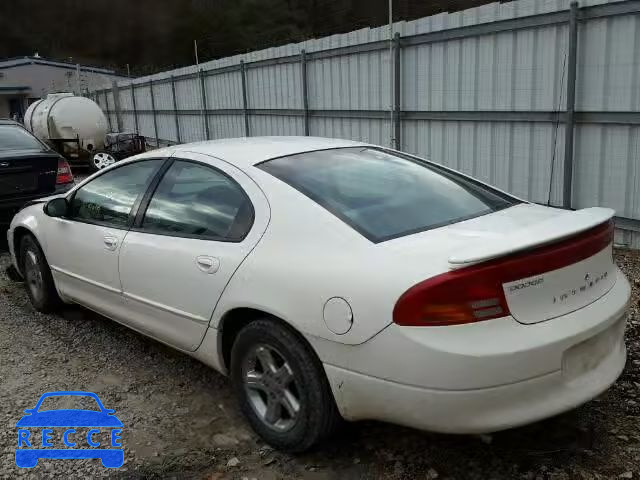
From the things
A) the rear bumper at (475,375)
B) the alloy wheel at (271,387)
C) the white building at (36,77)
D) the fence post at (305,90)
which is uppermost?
the white building at (36,77)

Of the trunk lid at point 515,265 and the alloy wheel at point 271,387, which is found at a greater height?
the trunk lid at point 515,265

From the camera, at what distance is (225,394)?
3596 mm

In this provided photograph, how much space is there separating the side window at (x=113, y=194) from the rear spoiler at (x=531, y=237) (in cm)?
213

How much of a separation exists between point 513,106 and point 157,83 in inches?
599

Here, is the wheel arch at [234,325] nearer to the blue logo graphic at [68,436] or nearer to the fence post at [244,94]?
the blue logo graphic at [68,436]

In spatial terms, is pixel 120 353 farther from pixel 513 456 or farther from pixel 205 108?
pixel 205 108

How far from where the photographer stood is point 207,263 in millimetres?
3104

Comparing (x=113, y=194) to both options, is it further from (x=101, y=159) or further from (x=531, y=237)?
(x=101, y=159)

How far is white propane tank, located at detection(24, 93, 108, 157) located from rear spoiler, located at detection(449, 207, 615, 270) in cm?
1672

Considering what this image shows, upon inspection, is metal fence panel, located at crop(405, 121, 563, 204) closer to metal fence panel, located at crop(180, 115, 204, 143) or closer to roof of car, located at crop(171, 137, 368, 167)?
roof of car, located at crop(171, 137, 368, 167)

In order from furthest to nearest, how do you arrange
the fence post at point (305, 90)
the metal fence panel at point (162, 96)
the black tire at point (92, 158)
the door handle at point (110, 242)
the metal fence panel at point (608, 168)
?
the metal fence panel at point (162, 96)
the black tire at point (92, 158)
the fence post at point (305, 90)
the metal fence panel at point (608, 168)
the door handle at point (110, 242)

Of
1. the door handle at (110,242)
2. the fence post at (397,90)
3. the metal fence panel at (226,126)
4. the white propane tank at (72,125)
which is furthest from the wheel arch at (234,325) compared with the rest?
the white propane tank at (72,125)

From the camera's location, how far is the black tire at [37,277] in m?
4.79

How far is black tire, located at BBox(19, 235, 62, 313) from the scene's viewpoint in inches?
189
